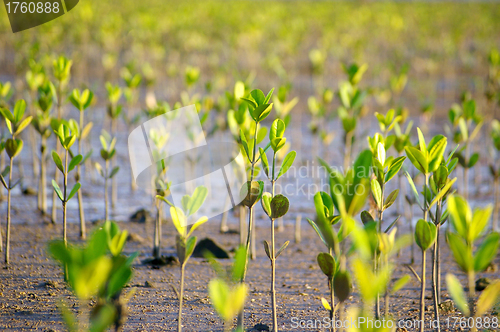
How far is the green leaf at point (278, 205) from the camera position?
2.30m

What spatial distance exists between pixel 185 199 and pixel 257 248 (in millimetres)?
2133

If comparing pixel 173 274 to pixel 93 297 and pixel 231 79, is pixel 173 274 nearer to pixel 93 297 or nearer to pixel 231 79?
pixel 93 297

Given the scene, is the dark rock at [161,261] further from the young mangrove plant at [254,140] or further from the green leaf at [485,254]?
the green leaf at [485,254]

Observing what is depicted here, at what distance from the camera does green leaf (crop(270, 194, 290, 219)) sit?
2.30 meters

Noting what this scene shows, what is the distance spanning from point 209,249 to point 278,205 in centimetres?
150

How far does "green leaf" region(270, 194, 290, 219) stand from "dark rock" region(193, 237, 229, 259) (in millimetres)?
1399

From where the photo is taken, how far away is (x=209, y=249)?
3.70 m

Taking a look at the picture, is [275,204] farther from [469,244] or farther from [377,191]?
[469,244]

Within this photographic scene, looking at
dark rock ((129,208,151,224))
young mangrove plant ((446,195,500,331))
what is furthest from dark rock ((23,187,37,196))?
young mangrove plant ((446,195,500,331))

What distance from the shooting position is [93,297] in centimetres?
275

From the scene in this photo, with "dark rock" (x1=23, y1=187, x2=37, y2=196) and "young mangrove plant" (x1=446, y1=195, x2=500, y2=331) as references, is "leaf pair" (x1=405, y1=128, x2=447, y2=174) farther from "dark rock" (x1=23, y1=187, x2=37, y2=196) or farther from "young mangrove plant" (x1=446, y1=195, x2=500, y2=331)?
"dark rock" (x1=23, y1=187, x2=37, y2=196)

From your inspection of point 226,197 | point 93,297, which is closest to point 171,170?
point 226,197

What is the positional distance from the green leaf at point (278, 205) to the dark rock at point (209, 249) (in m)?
1.40

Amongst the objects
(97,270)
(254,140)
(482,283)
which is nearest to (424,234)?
(254,140)
